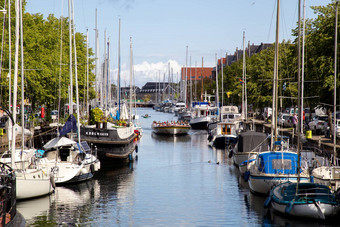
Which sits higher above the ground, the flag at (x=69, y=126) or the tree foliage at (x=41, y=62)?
the tree foliage at (x=41, y=62)

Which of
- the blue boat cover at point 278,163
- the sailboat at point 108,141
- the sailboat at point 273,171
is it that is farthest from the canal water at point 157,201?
the blue boat cover at point 278,163

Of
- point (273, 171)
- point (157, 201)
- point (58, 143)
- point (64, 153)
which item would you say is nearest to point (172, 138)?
point (64, 153)

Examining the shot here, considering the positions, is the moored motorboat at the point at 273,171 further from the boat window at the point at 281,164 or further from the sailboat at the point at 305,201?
the sailboat at the point at 305,201

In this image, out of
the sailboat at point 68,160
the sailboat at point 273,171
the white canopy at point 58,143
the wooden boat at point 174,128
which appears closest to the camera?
the sailboat at point 273,171

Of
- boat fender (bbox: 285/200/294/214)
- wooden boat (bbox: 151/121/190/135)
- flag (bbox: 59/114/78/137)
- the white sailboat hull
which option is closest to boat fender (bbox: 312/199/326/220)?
boat fender (bbox: 285/200/294/214)

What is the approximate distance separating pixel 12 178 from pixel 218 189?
58.2 feet

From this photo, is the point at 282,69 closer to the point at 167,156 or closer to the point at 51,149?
the point at 167,156

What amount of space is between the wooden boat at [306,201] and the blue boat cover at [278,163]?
308cm

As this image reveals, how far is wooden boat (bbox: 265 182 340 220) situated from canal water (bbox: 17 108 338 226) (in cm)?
47

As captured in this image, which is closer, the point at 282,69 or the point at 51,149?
the point at 51,149

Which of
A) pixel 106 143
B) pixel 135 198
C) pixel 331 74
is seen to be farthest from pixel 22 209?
pixel 331 74

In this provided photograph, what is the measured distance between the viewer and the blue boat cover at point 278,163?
29.4m

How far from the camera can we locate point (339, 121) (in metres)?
54.2

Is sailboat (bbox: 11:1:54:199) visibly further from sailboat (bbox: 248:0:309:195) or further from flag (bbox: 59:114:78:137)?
sailboat (bbox: 248:0:309:195)
